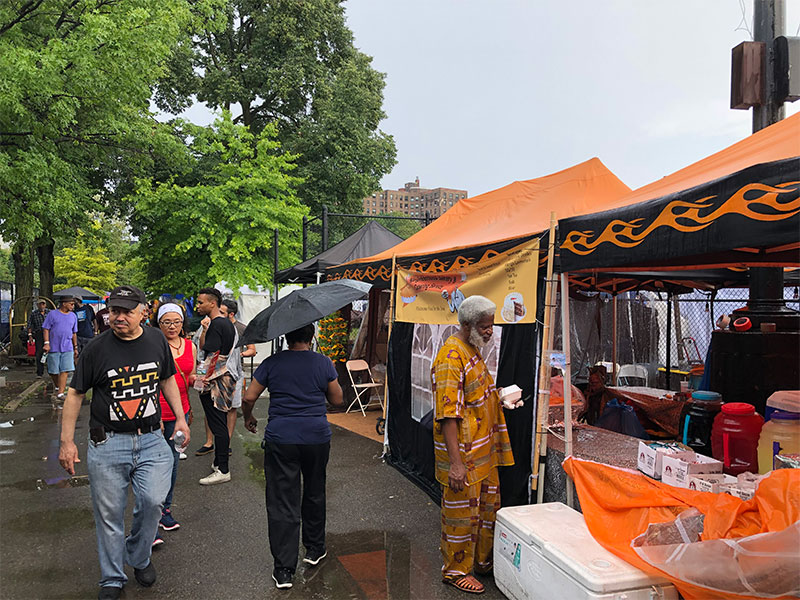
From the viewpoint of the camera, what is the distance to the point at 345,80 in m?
23.1

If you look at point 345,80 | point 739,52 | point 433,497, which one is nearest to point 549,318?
point 433,497

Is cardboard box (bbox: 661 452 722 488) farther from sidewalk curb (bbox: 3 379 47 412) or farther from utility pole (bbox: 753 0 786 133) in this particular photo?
sidewalk curb (bbox: 3 379 47 412)

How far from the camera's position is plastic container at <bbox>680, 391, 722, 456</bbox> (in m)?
3.88

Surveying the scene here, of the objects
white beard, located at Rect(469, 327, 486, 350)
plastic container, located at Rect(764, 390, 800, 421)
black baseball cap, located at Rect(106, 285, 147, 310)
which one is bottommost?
plastic container, located at Rect(764, 390, 800, 421)

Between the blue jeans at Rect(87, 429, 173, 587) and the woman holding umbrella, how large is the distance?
2.24 feet

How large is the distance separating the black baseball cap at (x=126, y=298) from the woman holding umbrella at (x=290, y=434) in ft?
3.02

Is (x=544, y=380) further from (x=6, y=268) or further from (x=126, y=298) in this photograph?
(x=6, y=268)

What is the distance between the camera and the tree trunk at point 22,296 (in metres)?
17.7

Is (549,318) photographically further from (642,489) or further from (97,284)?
(97,284)

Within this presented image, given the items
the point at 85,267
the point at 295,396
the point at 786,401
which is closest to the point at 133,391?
the point at 295,396

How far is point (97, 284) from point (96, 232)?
84.0 feet

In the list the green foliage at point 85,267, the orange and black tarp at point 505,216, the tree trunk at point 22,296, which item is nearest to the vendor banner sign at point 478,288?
the orange and black tarp at point 505,216

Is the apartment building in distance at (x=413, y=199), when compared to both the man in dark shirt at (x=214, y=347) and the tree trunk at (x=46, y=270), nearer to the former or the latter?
the tree trunk at (x=46, y=270)

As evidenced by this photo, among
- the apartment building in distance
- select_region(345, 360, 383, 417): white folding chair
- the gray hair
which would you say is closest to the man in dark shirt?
the gray hair
